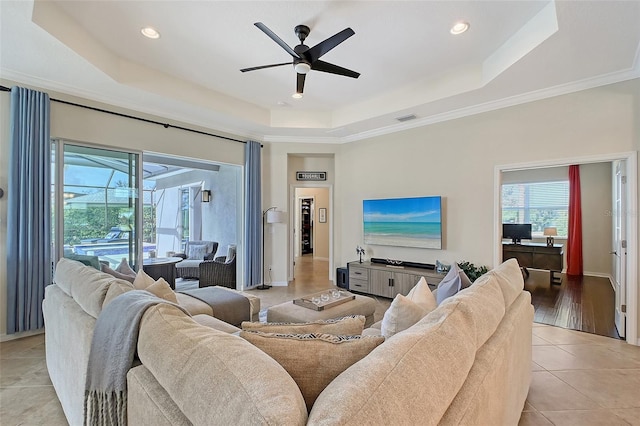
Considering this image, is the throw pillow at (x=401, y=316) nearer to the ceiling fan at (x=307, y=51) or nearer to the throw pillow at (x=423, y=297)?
the throw pillow at (x=423, y=297)

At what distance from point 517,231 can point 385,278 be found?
3.70m

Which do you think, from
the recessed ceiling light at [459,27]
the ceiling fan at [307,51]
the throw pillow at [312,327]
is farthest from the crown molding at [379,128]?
the throw pillow at [312,327]

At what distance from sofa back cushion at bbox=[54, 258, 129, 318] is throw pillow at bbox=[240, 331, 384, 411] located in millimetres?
1151

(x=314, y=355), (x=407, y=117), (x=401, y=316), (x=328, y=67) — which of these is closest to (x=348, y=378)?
(x=314, y=355)

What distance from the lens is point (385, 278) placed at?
5008 mm

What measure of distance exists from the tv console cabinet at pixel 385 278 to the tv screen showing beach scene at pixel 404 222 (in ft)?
1.45

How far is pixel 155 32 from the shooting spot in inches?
122

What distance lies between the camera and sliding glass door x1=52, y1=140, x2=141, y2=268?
3732mm

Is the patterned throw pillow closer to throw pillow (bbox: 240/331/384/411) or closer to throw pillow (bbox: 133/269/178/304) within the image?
throw pillow (bbox: 133/269/178/304)

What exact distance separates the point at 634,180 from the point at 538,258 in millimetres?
3356

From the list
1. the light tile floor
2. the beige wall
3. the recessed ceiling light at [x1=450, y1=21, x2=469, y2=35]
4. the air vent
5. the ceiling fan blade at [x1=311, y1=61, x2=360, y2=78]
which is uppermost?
the recessed ceiling light at [x1=450, y1=21, x2=469, y2=35]

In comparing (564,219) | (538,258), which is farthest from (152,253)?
(564,219)

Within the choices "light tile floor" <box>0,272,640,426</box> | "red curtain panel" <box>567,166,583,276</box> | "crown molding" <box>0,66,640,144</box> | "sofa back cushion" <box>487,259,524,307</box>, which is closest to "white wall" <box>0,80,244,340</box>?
"crown molding" <box>0,66,640,144</box>

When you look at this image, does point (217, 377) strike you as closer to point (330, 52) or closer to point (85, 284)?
point (85, 284)
